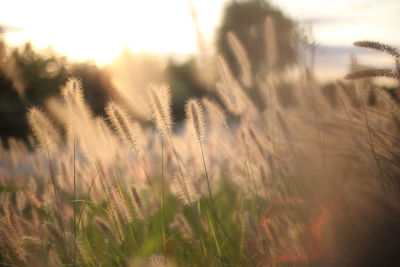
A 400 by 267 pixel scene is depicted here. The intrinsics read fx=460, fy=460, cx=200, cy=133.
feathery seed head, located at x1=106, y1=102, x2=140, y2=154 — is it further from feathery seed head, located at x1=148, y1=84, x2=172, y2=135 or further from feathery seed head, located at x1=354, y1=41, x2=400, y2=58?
feathery seed head, located at x1=354, y1=41, x2=400, y2=58

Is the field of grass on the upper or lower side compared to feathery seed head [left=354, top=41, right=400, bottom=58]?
lower

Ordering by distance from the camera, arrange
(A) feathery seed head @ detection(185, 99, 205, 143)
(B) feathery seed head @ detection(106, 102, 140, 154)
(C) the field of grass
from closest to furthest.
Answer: (C) the field of grass < (A) feathery seed head @ detection(185, 99, 205, 143) < (B) feathery seed head @ detection(106, 102, 140, 154)

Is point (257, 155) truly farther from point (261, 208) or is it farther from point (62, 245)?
point (62, 245)

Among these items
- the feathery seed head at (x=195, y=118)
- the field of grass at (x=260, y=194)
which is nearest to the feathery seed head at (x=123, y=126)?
the field of grass at (x=260, y=194)

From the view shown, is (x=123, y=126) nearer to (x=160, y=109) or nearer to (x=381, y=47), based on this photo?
(x=160, y=109)

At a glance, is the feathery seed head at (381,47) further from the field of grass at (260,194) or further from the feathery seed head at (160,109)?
the feathery seed head at (160,109)

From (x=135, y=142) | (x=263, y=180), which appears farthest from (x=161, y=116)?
(x=263, y=180)

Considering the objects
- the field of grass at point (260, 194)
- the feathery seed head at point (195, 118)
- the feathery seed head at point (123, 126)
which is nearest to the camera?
the field of grass at point (260, 194)

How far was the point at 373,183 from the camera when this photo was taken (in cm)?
153

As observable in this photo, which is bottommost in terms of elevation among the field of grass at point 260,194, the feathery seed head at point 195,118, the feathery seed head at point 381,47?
the field of grass at point 260,194

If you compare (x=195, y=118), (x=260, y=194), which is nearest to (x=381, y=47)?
(x=195, y=118)

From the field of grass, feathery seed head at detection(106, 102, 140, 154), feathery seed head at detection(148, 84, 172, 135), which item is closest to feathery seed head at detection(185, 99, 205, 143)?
the field of grass

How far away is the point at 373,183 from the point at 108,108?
3.37ft

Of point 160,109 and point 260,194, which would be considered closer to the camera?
point 160,109
